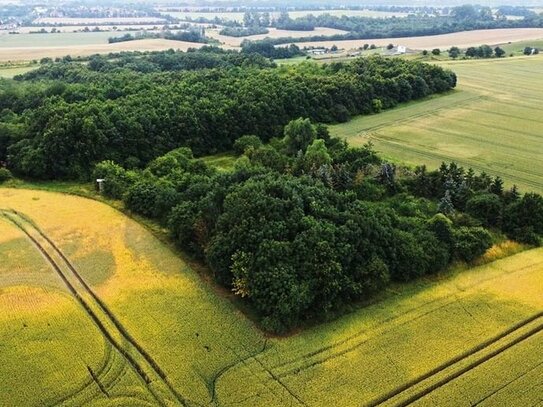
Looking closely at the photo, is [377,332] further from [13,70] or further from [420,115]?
[13,70]

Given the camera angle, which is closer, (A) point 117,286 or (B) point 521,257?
(A) point 117,286

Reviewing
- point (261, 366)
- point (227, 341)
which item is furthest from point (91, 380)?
point (261, 366)

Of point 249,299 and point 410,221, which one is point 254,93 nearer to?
point 410,221

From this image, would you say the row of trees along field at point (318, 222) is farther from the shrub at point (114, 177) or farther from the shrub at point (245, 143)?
the shrub at point (245, 143)

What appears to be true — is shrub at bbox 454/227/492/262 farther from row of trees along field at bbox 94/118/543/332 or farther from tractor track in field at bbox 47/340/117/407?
tractor track in field at bbox 47/340/117/407

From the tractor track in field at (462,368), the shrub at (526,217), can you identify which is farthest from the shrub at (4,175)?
the shrub at (526,217)

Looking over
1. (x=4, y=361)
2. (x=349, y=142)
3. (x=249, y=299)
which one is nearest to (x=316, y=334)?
(x=249, y=299)
